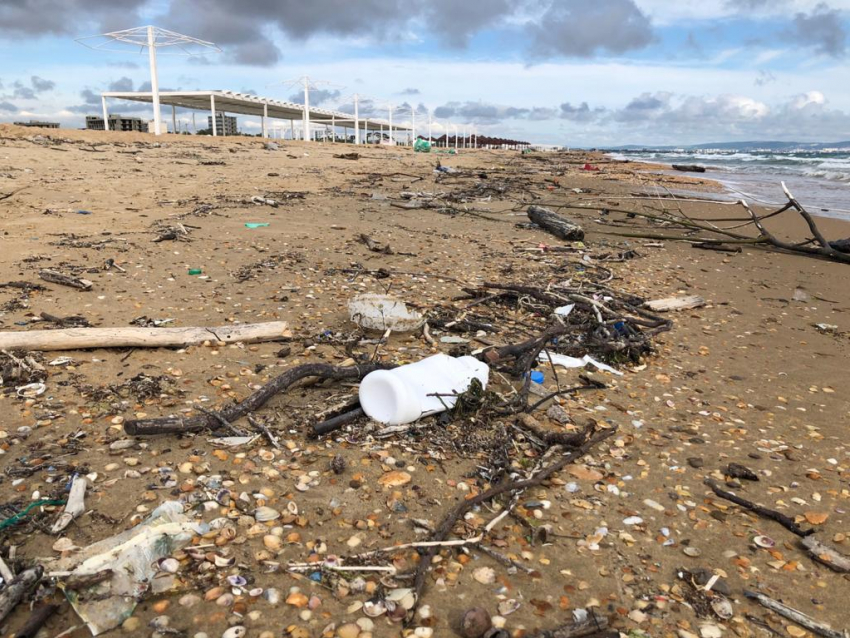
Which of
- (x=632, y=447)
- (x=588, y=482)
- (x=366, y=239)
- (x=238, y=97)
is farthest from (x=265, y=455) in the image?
(x=238, y=97)

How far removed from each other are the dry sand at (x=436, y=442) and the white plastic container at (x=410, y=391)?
121 mm

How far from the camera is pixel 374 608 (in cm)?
192

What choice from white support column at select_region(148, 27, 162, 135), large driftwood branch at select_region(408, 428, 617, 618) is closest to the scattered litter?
large driftwood branch at select_region(408, 428, 617, 618)

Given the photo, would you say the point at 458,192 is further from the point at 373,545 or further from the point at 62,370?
the point at 373,545

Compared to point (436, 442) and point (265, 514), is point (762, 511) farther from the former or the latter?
point (265, 514)

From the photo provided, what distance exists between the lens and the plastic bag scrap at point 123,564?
1780mm

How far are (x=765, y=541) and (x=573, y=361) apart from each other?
1.98 meters

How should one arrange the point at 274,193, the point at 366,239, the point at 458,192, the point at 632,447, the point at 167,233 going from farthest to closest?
the point at 458,192
the point at 274,193
the point at 366,239
the point at 167,233
the point at 632,447

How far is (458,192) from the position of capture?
1456 centimetres

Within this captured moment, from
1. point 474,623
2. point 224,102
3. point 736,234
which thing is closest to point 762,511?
point 474,623

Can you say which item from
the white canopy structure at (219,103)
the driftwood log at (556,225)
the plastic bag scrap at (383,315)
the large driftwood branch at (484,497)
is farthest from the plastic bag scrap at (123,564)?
the white canopy structure at (219,103)

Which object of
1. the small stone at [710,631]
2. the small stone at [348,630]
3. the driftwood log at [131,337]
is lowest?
the small stone at [710,631]

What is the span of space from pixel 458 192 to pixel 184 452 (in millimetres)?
12790

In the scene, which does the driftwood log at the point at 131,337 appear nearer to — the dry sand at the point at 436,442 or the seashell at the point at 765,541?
the dry sand at the point at 436,442
